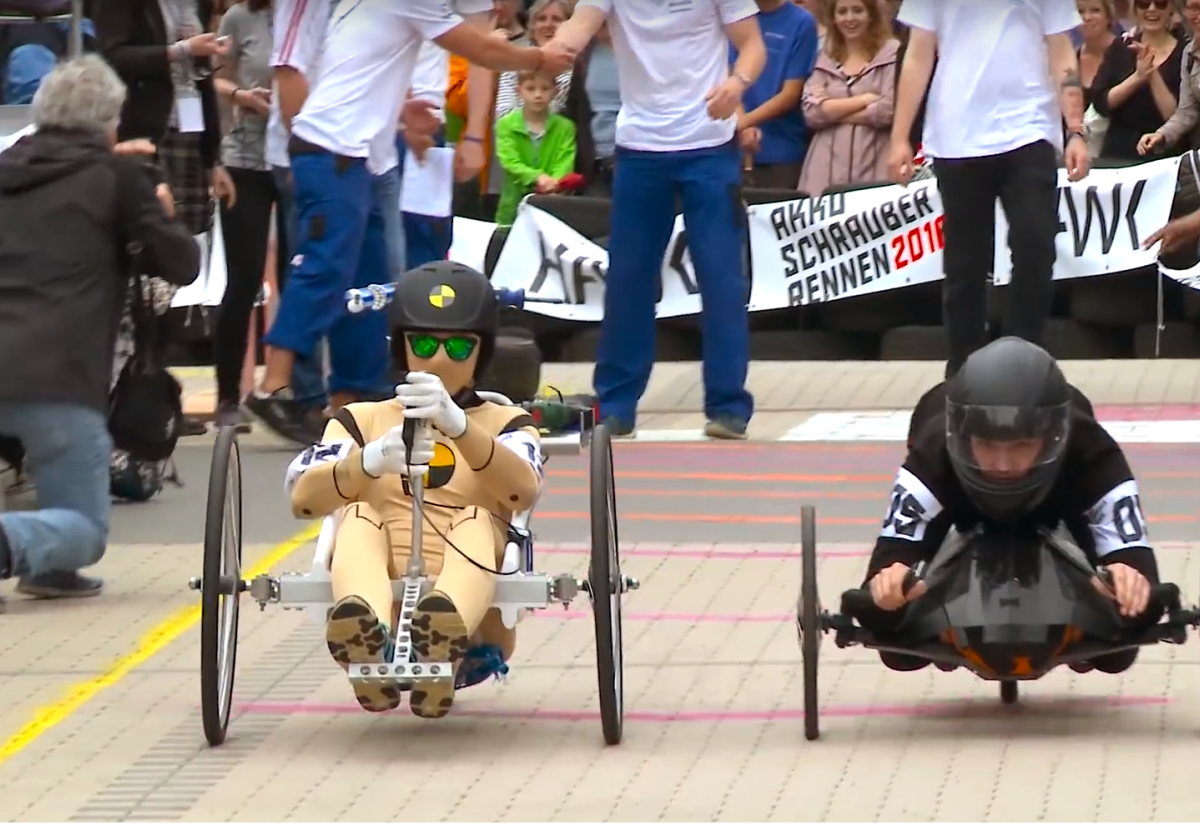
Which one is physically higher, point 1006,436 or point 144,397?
point 1006,436

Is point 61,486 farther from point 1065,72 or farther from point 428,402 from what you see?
point 1065,72

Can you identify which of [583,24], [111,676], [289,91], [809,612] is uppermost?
[583,24]

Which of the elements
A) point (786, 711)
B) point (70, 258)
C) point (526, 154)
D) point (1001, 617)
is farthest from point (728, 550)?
point (526, 154)

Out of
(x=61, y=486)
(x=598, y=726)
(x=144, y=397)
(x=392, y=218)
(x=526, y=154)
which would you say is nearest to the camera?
(x=598, y=726)

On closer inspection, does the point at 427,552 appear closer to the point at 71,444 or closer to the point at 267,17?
the point at 71,444

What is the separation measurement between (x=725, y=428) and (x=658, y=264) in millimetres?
727

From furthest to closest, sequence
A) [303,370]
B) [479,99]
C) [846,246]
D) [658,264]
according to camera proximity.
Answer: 1. [846,246]
2. [479,99]
3. [658,264]
4. [303,370]

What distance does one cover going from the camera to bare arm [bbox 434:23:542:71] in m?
10.7

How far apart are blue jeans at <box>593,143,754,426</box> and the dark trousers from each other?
858mm

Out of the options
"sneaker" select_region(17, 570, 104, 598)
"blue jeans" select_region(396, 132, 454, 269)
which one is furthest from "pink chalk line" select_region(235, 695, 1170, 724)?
"blue jeans" select_region(396, 132, 454, 269)

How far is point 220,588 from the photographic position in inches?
243

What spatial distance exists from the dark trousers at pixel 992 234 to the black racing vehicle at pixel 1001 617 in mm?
4210

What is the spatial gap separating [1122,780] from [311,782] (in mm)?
1763

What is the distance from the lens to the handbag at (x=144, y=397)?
878cm
